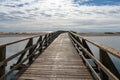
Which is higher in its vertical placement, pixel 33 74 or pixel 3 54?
pixel 3 54

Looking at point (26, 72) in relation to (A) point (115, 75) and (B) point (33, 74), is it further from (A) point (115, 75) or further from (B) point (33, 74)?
(A) point (115, 75)

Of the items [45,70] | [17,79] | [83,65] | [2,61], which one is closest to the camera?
[2,61]

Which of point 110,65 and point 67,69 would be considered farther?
point 67,69

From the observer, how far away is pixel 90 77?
732cm

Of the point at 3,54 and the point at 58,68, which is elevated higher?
the point at 3,54

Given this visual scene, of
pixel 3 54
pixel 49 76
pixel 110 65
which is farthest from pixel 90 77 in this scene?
pixel 3 54

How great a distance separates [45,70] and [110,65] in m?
3.83

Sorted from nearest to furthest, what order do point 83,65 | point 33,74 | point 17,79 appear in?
point 17,79
point 33,74
point 83,65

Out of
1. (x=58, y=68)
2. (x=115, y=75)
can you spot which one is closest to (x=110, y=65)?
(x=115, y=75)

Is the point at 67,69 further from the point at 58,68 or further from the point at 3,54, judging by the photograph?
the point at 3,54

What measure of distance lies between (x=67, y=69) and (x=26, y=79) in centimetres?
199

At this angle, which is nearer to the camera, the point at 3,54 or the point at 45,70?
the point at 3,54

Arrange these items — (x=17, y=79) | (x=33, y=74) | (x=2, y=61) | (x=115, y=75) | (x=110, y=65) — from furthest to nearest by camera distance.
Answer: (x=33, y=74) < (x=17, y=79) < (x=2, y=61) < (x=110, y=65) < (x=115, y=75)

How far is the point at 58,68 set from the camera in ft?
28.9
